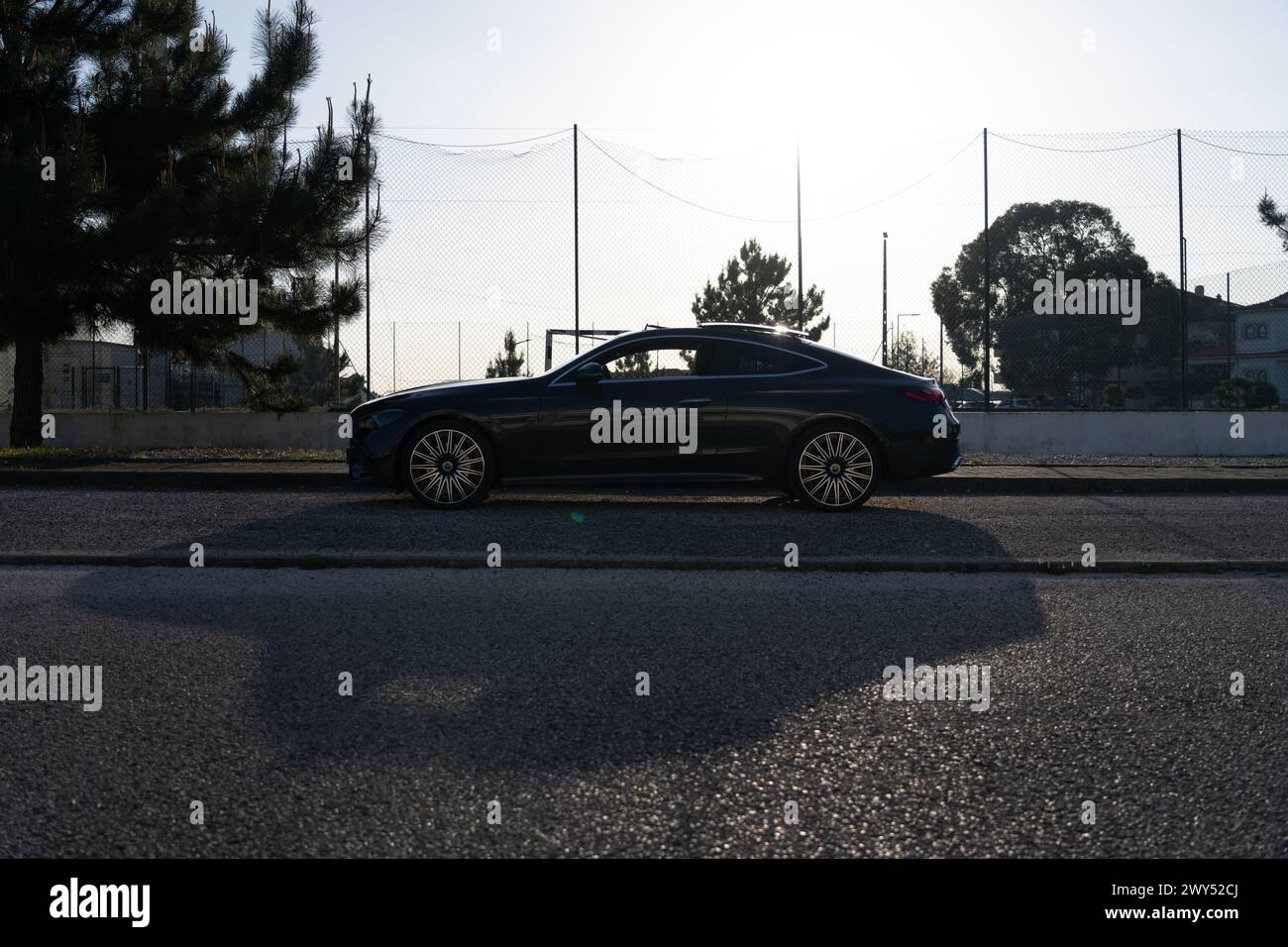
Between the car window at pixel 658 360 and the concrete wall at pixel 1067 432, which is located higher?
the car window at pixel 658 360

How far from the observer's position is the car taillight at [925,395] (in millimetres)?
10195

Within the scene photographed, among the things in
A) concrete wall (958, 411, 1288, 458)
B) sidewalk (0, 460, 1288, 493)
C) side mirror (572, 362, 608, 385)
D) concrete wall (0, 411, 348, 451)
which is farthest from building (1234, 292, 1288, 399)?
concrete wall (0, 411, 348, 451)

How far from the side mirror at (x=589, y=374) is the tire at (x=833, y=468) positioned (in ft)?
5.98

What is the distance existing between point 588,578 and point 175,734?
354 centimetres

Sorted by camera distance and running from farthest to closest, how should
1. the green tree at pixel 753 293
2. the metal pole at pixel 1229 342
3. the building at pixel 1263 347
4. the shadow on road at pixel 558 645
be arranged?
the green tree at pixel 753 293 < the building at pixel 1263 347 < the metal pole at pixel 1229 342 < the shadow on road at pixel 558 645

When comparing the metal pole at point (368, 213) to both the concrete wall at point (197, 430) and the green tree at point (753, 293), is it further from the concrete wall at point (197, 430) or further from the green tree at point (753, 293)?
the green tree at point (753, 293)

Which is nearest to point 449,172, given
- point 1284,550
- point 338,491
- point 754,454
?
point 338,491

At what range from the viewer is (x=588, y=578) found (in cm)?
724

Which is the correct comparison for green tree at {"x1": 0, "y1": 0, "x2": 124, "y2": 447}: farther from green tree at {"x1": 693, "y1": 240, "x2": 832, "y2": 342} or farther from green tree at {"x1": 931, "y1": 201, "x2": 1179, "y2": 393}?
green tree at {"x1": 693, "y1": 240, "x2": 832, "y2": 342}

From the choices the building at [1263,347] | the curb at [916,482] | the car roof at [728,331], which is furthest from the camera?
the building at [1263,347]

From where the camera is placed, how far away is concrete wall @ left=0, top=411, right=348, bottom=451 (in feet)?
64.8

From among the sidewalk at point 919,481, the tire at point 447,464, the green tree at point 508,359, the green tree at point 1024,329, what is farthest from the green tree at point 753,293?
the tire at point 447,464

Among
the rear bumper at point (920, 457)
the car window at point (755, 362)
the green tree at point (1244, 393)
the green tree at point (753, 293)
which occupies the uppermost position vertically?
the green tree at point (753, 293)
